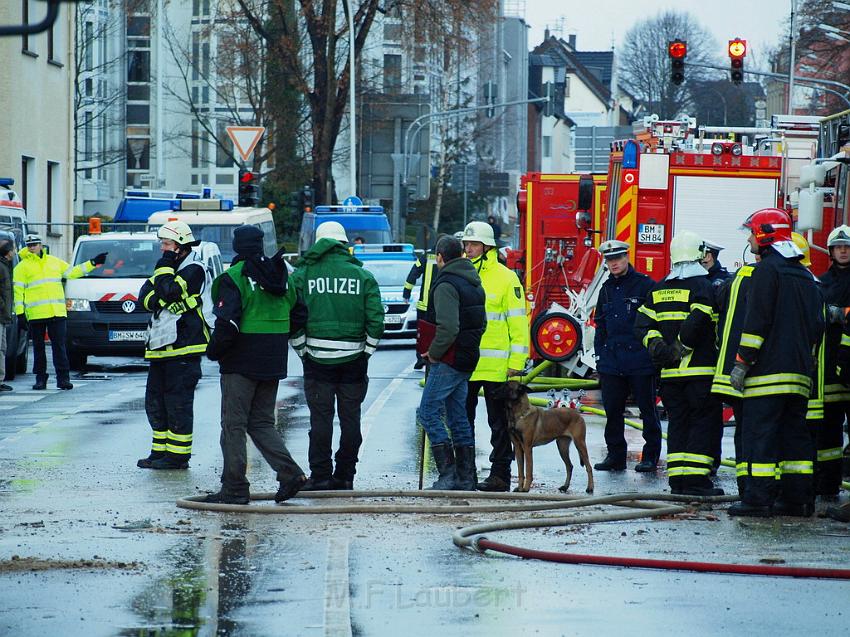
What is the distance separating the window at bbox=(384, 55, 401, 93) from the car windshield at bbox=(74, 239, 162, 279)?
94.0ft

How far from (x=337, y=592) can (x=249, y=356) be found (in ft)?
10.3

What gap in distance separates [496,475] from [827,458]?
2270mm

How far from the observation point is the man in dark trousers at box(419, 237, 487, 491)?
10.8 m

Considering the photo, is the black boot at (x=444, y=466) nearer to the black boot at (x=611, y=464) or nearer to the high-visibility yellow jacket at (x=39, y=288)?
the black boot at (x=611, y=464)

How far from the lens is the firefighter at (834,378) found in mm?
10672

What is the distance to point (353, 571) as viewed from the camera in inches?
317

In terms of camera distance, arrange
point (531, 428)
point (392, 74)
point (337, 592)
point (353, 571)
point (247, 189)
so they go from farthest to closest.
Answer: point (392, 74) < point (247, 189) < point (531, 428) < point (353, 571) < point (337, 592)

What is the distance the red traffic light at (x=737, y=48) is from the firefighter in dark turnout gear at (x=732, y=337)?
20.0 meters

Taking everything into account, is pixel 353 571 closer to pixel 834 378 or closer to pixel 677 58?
pixel 834 378

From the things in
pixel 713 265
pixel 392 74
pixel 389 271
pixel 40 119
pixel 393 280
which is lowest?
pixel 393 280

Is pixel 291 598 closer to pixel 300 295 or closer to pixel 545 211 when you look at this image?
pixel 300 295

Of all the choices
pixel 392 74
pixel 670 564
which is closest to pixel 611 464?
pixel 670 564

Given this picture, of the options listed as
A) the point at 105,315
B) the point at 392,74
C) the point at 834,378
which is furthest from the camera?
the point at 392,74

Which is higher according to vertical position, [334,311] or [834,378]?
[334,311]
